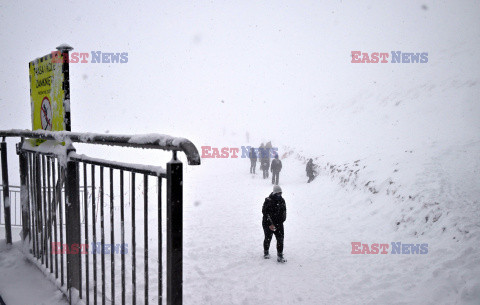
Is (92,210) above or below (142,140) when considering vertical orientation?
below

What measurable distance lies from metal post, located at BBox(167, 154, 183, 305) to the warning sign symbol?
8.52ft

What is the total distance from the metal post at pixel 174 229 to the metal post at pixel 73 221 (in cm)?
158

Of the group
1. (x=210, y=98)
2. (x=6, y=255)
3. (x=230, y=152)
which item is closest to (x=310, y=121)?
(x=230, y=152)

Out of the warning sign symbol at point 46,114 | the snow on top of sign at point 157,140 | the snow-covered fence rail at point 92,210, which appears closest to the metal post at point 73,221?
the snow-covered fence rail at point 92,210

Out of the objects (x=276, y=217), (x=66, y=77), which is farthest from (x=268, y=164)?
(x=66, y=77)

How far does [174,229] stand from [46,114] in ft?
9.41

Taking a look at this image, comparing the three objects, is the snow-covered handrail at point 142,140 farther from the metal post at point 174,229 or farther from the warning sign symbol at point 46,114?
the warning sign symbol at point 46,114

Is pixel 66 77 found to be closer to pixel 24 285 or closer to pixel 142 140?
pixel 142 140

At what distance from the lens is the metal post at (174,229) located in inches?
61.2

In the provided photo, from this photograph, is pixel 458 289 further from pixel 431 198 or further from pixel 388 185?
pixel 388 185

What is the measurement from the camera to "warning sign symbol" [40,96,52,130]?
330 cm

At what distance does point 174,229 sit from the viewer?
5.14 ft

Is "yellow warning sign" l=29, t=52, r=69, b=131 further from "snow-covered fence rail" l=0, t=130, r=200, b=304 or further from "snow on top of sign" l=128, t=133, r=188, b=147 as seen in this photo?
"snow on top of sign" l=128, t=133, r=188, b=147

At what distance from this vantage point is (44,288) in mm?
3111
